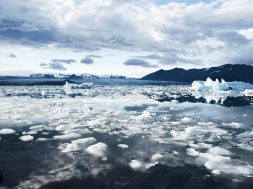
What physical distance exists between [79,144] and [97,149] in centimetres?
111

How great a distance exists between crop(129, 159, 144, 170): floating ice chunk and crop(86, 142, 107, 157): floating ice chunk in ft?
3.50

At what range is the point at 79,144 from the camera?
34.8 feet

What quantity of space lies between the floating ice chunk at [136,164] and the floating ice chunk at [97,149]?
42.0 inches

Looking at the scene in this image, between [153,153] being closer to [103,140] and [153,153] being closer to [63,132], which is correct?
[103,140]

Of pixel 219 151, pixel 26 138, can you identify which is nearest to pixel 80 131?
pixel 26 138

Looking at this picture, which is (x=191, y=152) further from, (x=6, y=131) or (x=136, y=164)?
(x=6, y=131)

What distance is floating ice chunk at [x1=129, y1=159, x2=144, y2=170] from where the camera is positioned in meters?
8.27

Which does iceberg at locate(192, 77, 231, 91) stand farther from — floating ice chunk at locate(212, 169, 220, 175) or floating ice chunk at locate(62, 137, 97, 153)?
floating ice chunk at locate(212, 169, 220, 175)

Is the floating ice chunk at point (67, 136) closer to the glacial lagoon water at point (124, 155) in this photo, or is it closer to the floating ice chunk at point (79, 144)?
the glacial lagoon water at point (124, 155)

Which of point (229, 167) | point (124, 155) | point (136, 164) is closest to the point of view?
point (229, 167)

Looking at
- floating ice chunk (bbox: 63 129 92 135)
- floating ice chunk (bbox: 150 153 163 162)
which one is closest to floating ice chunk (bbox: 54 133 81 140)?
floating ice chunk (bbox: 63 129 92 135)

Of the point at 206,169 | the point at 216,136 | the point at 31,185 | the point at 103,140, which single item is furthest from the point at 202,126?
the point at 31,185

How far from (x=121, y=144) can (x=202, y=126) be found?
5305mm

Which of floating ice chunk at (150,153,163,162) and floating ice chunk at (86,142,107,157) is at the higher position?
floating ice chunk at (86,142,107,157)
